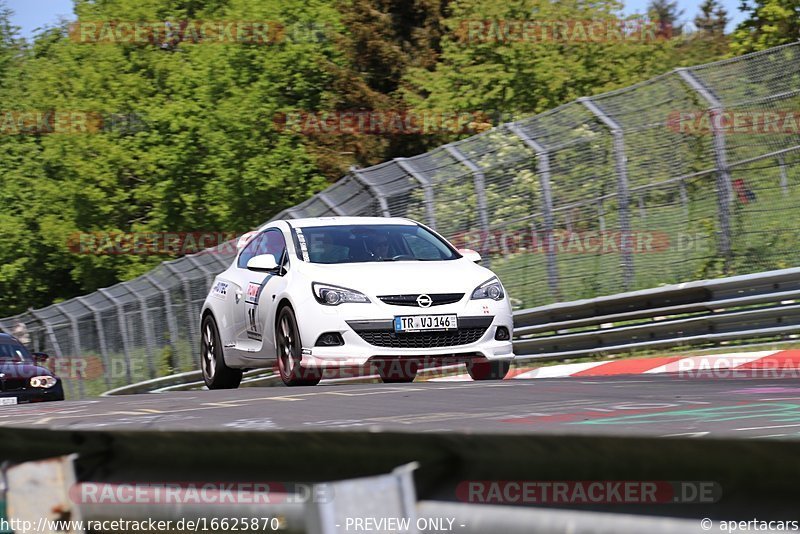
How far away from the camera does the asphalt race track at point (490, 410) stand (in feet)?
14.0

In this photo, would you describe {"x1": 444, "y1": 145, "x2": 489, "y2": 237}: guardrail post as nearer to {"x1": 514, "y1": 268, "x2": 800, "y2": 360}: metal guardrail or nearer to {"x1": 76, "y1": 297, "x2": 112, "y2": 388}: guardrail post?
{"x1": 514, "y1": 268, "x2": 800, "y2": 360}: metal guardrail

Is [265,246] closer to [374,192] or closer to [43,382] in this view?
[374,192]

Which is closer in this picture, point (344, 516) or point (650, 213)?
point (344, 516)

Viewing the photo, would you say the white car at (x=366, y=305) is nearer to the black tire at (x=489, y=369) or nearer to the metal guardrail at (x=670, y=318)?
the black tire at (x=489, y=369)

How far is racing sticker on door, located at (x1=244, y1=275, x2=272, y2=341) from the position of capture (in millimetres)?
11586

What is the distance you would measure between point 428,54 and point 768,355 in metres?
37.2

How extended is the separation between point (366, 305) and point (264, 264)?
108 centimetres

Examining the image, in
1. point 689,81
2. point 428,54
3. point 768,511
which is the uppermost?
point 428,54

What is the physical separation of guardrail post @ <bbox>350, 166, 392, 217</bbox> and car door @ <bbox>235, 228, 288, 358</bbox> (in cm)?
361

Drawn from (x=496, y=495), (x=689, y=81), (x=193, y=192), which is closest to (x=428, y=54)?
(x=193, y=192)

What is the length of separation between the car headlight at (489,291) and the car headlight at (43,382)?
28.4 feet

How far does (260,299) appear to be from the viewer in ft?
37.8

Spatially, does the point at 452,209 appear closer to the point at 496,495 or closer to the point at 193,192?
the point at 496,495

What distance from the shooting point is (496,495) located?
2424 millimetres
